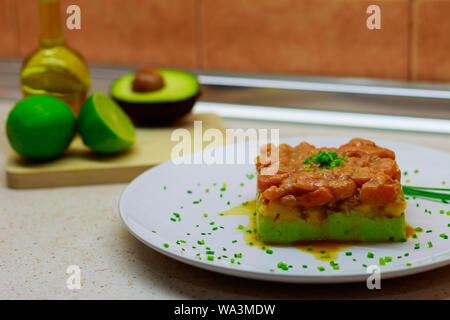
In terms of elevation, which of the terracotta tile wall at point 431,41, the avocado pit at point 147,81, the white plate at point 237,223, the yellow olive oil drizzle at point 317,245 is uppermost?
the terracotta tile wall at point 431,41

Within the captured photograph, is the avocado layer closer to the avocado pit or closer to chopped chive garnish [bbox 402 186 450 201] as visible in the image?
chopped chive garnish [bbox 402 186 450 201]

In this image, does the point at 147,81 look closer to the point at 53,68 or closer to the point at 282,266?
the point at 53,68

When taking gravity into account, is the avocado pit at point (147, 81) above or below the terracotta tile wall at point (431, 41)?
below

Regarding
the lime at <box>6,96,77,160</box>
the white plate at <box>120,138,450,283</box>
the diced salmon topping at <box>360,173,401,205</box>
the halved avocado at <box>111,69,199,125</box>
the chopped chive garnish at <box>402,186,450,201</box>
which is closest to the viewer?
the white plate at <box>120,138,450,283</box>

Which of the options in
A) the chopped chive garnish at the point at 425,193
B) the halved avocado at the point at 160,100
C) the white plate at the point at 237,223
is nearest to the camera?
the white plate at the point at 237,223

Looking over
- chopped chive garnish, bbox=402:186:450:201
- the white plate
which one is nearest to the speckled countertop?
the white plate

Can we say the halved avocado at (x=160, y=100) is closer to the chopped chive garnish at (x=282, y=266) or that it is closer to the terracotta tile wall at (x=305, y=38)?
the terracotta tile wall at (x=305, y=38)

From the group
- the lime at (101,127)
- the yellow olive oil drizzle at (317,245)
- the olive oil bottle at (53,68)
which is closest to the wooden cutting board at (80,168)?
the lime at (101,127)
